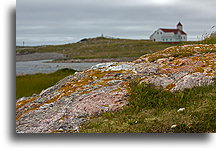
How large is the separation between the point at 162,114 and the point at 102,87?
1.86 metres

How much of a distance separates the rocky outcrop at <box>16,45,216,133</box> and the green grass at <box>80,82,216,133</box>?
23 cm

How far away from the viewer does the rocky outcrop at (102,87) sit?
19.3 feet

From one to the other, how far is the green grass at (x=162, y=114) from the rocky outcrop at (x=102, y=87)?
0.23 meters

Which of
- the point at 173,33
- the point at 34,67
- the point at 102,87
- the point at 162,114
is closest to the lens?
the point at 162,114

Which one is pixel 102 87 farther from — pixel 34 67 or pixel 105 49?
pixel 105 49

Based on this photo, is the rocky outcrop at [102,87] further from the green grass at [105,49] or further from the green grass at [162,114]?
the green grass at [105,49]

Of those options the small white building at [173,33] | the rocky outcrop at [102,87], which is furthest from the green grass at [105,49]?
the rocky outcrop at [102,87]

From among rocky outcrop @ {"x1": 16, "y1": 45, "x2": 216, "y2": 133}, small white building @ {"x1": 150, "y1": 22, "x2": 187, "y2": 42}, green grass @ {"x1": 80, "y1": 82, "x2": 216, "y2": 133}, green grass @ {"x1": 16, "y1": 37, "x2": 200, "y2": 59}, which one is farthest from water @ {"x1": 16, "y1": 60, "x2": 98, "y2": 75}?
green grass @ {"x1": 80, "y1": 82, "x2": 216, "y2": 133}

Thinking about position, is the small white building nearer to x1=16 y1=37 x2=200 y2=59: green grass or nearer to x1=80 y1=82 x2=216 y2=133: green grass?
x1=80 y1=82 x2=216 y2=133: green grass

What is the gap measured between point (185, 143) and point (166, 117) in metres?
0.78

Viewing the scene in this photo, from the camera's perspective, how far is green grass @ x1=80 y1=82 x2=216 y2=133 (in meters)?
5.28

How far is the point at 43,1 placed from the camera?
7555mm

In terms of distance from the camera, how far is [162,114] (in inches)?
217

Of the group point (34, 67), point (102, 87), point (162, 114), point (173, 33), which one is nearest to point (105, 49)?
point (34, 67)
